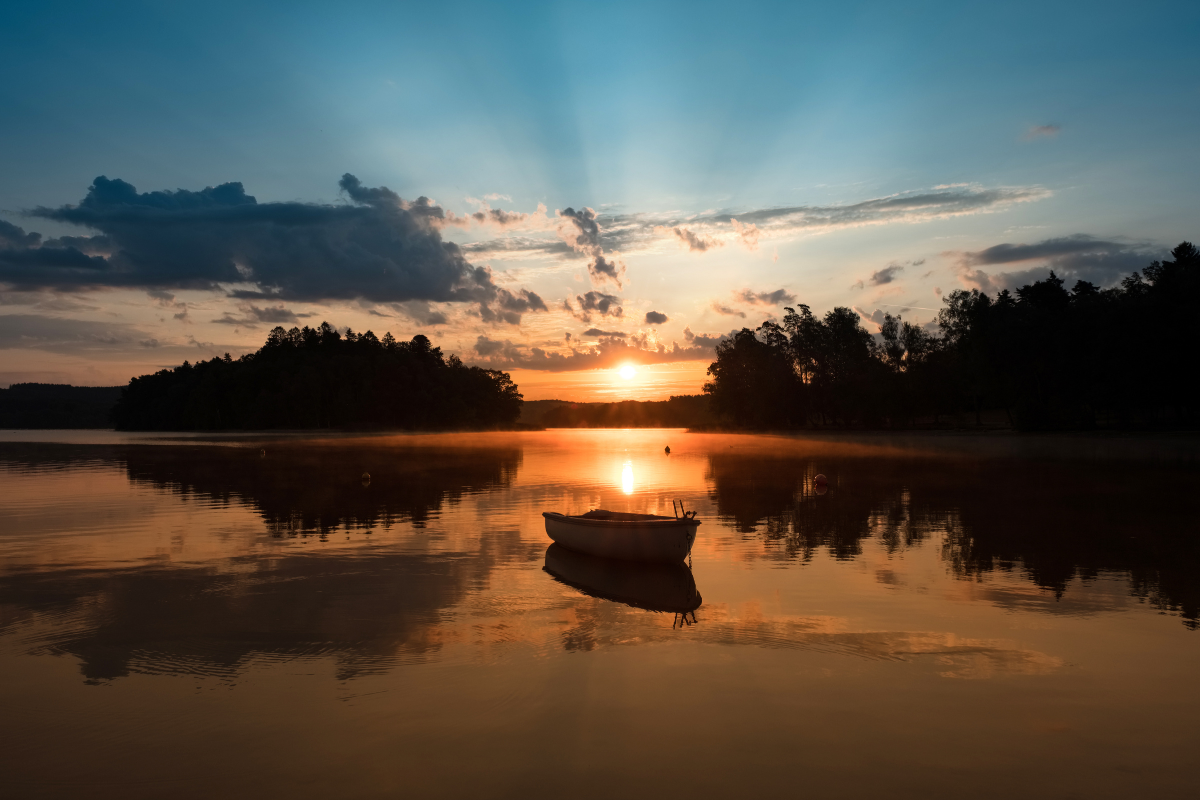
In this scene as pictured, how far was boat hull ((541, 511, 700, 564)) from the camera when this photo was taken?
2041 cm

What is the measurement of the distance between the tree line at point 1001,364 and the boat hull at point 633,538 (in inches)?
2944

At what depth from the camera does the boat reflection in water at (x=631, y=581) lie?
17594 mm

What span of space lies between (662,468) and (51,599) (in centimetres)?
4951

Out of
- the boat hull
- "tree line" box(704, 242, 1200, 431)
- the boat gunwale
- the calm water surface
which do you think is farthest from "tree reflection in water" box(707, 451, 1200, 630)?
"tree line" box(704, 242, 1200, 431)

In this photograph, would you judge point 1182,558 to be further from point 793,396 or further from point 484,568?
point 793,396

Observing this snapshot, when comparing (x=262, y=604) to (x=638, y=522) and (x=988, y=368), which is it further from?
(x=988, y=368)

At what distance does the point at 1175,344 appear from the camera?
74.2 m

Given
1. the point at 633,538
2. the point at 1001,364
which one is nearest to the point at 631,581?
the point at 633,538

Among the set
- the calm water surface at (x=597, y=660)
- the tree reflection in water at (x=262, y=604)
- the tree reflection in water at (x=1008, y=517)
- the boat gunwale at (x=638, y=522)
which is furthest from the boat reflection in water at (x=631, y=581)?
the tree reflection in water at (x=1008, y=517)

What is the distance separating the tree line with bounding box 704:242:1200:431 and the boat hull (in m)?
74.8

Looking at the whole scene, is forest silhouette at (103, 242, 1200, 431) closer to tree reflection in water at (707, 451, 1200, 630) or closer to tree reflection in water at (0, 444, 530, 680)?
tree reflection in water at (707, 451, 1200, 630)

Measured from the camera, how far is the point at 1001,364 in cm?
9600

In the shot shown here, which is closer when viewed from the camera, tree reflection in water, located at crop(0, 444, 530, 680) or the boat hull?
tree reflection in water, located at crop(0, 444, 530, 680)

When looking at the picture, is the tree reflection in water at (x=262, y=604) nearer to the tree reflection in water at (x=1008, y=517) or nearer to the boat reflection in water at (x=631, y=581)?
the boat reflection in water at (x=631, y=581)
